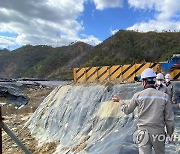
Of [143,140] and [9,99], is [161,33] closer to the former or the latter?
[9,99]

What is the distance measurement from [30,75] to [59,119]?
264ft

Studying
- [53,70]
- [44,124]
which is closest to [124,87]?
[44,124]

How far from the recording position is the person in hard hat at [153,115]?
399 cm

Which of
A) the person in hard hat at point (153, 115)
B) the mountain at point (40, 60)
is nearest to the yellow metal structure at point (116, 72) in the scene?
the person in hard hat at point (153, 115)

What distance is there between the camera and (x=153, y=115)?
158 inches

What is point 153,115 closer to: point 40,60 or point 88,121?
point 88,121

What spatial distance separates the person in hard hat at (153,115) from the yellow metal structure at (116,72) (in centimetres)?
555

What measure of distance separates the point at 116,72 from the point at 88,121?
93.4 inches

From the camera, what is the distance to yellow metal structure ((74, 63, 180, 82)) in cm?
976

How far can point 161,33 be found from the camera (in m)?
62.7

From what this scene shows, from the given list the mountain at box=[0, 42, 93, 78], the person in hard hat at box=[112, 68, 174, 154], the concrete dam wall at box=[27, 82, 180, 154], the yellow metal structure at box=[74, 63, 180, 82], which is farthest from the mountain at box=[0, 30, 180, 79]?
the person in hard hat at box=[112, 68, 174, 154]

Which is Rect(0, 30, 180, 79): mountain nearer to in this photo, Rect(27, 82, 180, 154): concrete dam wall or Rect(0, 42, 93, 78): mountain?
Rect(0, 42, 93, 78): mountain

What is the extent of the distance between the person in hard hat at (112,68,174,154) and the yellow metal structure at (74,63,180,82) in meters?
5.55

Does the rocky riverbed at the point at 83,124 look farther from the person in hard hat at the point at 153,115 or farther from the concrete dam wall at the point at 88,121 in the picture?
the person in hard hat at the point at 153,115
